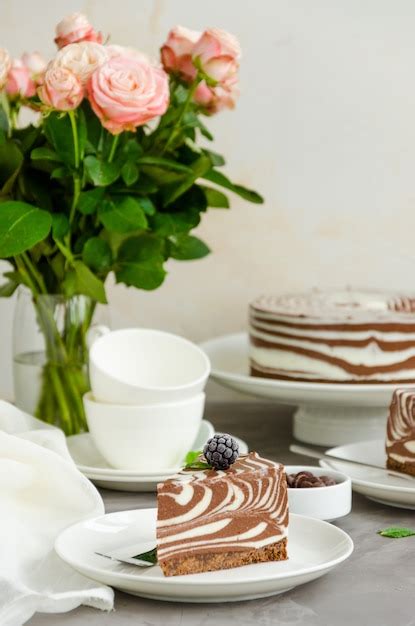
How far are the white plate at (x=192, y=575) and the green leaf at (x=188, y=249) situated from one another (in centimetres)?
48

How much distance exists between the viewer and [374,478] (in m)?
1.17

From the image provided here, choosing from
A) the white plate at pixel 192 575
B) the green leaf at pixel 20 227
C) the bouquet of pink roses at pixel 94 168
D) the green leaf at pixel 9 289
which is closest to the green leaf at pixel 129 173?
the bouquet of pink roses at pixel 94 168

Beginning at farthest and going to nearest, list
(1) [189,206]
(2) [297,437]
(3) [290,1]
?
(3) [290,1] → (2) [297,437] → (1) [189,206]

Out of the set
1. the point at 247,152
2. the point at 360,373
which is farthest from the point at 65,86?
the point at 247,152

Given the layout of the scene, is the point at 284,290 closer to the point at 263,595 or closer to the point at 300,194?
the point at 300,194

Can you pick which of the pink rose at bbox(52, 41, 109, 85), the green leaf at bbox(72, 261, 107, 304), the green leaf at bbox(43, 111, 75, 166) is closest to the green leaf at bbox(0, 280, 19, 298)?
the green leaf at bbox(72, 261, 107, 304)

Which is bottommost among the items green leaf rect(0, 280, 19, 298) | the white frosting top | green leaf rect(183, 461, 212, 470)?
green leaf rect(183, 461, 212, 470)

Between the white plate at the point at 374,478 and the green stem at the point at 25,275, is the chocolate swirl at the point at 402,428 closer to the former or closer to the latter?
the white plate at the point at 374,478

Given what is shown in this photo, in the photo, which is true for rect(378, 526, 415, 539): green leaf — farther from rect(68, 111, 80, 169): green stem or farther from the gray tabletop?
rect(68, 111, 80, 169): green stem

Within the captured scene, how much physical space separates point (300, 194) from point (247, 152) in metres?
0.11

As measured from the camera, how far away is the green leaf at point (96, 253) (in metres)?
1.27

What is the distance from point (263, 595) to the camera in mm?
843

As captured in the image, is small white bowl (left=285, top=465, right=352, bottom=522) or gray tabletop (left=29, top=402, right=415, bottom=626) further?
small white bowl (left=285, top=465, right=352, bottom=522)

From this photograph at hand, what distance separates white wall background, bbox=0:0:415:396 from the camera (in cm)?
173
